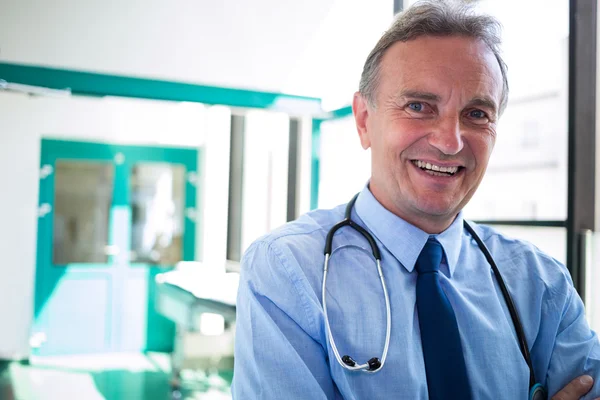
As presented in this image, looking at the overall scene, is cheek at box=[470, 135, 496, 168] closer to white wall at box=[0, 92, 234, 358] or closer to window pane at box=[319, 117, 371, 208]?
window pane at box=[319, 117, 371, 208]

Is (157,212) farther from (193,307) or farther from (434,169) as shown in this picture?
(434,169)

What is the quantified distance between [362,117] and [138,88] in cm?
161

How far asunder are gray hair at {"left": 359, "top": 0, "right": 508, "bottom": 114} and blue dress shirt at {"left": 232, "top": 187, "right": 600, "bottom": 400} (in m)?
0.29

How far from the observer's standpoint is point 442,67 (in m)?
1.22

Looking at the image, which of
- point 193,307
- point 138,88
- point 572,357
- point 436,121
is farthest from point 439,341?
point 193,307

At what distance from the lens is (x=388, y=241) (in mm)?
1279

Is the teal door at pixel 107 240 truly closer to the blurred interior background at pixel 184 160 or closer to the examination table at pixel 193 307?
the blurred interior background at pixel 184 160

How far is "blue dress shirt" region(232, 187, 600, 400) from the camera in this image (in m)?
1.11

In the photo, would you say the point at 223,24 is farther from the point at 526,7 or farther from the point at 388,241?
the point at 388,241

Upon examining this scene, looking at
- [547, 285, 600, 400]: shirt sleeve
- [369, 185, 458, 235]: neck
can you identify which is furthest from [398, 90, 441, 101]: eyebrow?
[547, 285, 600, 400]: shirt sleeve

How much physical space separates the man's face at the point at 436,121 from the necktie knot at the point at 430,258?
5 centimetres

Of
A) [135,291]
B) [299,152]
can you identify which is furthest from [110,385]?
[299,152]

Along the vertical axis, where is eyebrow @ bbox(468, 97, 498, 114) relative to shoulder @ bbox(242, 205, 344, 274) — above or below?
above

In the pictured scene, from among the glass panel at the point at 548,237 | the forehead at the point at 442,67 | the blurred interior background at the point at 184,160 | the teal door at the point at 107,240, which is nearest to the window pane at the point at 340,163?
the blurred interior background at the point at 184,160
